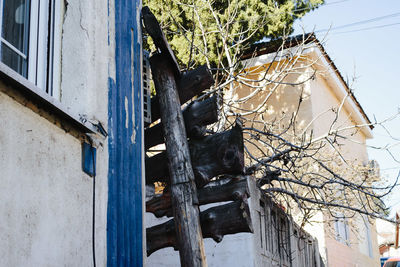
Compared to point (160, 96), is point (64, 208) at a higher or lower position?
lower

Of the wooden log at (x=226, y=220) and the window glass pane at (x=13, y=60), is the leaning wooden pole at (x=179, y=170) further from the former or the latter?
the window glass pane at (x=13, y=60)

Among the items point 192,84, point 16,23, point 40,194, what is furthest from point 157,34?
point 40,194

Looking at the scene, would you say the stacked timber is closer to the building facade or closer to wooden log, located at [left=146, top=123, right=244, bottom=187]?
wooden log, located at [left=146, top=123, right=244, bottom=187]

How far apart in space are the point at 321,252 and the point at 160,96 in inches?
439

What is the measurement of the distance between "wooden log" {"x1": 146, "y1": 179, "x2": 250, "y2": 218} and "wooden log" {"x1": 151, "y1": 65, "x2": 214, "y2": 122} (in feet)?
2.26

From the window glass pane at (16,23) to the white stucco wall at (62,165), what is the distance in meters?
0.32

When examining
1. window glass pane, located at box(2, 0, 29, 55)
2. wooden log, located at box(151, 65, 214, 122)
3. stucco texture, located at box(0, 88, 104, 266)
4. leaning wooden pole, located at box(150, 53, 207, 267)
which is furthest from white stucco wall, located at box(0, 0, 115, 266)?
wooden log, located at box(151, 65, 214, 122)

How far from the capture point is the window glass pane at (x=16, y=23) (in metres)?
3.31

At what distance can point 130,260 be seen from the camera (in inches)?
152

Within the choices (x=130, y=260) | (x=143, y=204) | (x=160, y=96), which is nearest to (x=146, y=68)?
(x=160, y=96)

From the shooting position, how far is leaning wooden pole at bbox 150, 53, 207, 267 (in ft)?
13.3

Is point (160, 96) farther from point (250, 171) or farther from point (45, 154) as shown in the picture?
point (250, 171)

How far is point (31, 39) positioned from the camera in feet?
11.4

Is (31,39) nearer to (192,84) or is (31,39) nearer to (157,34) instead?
(157,34)
